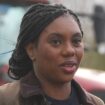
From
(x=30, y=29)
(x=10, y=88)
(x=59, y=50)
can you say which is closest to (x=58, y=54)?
(x=59, y=50)

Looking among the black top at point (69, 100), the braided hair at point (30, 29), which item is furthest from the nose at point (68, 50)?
the black top at point (69, 100)

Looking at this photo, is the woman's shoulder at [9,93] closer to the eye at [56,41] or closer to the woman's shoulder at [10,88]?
the woman's shoulder at [10,88]

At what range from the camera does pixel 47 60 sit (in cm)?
289

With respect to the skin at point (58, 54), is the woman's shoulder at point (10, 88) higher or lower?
lower

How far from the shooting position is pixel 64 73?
2.88 meters

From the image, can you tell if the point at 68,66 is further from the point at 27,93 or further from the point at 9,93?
the point at 9,93

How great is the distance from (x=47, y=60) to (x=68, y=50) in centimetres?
12

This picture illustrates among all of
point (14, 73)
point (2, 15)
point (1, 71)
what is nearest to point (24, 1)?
point (2, 15)

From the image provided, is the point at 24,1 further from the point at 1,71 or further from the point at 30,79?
the point at 30,79

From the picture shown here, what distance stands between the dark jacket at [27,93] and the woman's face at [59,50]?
9 cm

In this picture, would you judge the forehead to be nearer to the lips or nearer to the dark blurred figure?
the lips

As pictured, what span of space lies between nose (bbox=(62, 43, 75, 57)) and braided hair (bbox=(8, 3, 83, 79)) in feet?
0.52

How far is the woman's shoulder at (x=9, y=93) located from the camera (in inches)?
118

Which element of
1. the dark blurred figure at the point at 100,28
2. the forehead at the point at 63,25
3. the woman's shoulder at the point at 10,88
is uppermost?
the forehead at the point at 63,25
